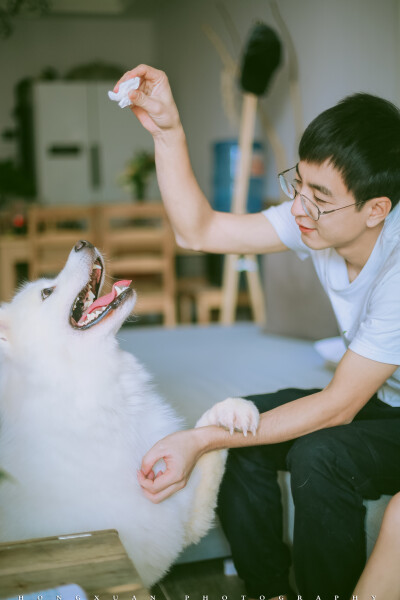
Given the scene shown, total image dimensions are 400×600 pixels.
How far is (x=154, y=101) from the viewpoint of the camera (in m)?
1.22

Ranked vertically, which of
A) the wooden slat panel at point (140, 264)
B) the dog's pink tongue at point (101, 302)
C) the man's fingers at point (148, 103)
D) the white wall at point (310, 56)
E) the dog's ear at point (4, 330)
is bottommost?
the wooden slat panel at point (140, 264)

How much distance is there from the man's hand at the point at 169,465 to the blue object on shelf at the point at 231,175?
2953 millimetres

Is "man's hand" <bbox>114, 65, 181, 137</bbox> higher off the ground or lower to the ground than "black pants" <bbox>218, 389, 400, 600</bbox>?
higher

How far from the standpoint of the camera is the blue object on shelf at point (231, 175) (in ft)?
12.9

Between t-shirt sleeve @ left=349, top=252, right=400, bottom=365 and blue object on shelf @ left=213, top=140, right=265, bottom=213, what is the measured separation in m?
2.83

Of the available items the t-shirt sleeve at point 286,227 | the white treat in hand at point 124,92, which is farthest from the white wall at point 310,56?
the white treat in hand at point 124,92

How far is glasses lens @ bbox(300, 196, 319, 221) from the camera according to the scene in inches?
46.7

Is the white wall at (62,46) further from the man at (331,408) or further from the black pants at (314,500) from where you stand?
the black pants at (314,500)

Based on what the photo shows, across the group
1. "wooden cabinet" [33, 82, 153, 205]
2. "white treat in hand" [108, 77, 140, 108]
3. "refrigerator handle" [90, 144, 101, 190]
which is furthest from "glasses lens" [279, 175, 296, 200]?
"refrigerator handle" [90, 144, 101, 190]

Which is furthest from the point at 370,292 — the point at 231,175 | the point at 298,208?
the point at 231,175

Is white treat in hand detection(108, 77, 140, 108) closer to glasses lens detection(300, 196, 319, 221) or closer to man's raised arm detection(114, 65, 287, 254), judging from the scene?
man's raised arm detection(114, 65, 287, 254)

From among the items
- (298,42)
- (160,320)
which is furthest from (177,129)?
(160,320)

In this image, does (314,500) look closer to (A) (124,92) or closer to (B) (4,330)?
(B) (4,330)

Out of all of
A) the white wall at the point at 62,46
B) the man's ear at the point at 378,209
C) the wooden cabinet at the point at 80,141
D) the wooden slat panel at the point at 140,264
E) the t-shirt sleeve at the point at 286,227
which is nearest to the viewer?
the man's ear at the point at 378,209
